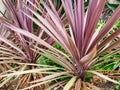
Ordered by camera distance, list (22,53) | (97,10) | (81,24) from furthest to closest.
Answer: (22,53) → (81,24) → (97,10)

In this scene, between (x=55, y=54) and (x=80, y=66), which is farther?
(x=55, y=54)

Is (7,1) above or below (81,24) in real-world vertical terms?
above

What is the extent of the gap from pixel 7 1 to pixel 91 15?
656 millimetres

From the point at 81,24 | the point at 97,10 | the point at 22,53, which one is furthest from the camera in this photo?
the point at 22,53

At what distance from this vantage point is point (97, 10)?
3.96 ft

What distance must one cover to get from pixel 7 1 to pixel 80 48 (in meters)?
0.66

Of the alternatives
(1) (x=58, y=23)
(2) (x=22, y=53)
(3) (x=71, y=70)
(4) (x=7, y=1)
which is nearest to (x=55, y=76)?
(3) (x=71, y=70)

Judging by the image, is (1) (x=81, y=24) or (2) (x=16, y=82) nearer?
(1) (x=81, y=24)

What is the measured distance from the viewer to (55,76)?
123cm

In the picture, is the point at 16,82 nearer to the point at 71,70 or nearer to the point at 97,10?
the point at 71,70

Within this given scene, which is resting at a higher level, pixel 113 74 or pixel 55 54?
pixel 55 54

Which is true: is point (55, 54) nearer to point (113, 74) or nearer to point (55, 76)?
point (55, 76)

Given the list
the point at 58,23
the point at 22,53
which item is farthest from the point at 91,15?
the point at 22,53

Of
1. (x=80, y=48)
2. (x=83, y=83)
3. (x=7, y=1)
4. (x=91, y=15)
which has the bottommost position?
(x=83, y=83)
